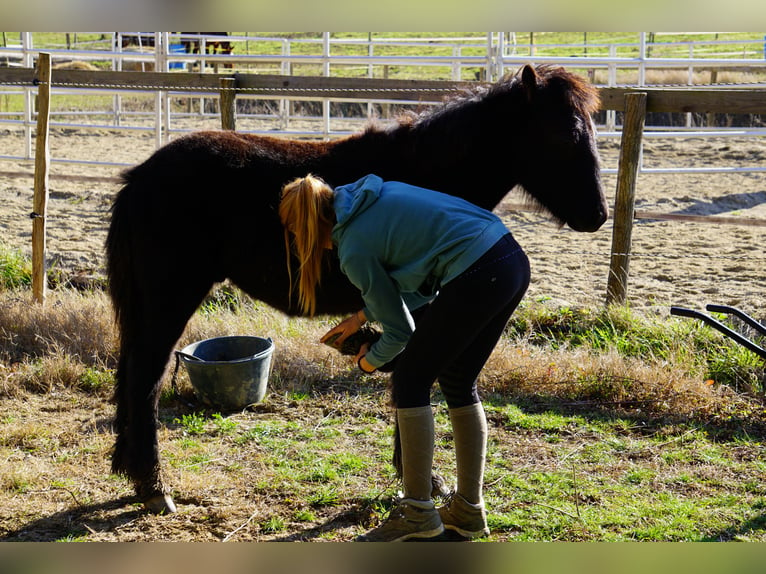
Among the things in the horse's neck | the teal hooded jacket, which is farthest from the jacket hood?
the horse's neck

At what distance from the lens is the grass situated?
3291 mm

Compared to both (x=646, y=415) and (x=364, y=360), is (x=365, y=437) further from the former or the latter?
(x=646, y=415)

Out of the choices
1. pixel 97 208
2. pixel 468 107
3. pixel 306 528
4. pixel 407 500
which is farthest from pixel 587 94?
pixel 97 208

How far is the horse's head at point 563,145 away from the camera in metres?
3.26

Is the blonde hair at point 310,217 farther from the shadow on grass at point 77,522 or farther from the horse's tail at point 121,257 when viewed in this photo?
the shadow on grass at point 77,522

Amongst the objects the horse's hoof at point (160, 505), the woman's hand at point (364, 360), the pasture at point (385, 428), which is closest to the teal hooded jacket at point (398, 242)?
the woman's hand at point (364, 360)

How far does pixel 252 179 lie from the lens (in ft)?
11.2

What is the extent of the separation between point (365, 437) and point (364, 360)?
5.09 ft

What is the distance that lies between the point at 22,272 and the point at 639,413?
522 centimetres

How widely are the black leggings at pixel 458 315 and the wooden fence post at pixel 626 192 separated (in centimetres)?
325

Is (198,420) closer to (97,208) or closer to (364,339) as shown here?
(364,339)

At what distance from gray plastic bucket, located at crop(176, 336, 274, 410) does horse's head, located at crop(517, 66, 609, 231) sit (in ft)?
6.83

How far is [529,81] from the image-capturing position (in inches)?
129

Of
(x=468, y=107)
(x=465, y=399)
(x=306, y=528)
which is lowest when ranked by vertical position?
(x=306, y=528)
